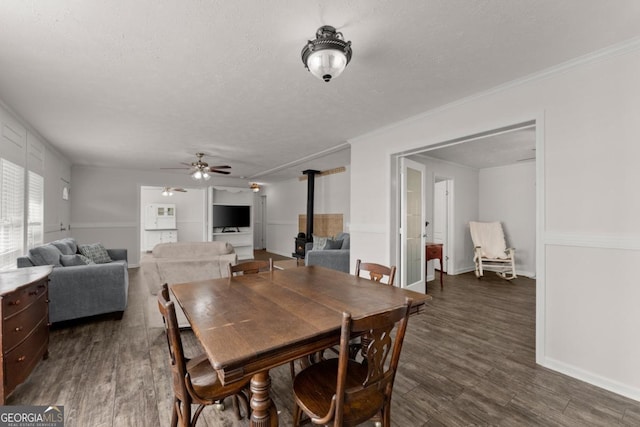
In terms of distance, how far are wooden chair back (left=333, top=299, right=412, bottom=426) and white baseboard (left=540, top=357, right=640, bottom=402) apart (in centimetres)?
185

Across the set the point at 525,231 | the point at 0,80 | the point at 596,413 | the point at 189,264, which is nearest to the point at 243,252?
the point at 189,264

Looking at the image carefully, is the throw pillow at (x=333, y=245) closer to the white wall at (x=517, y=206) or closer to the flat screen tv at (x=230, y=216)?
the white wall at (x=517, y=206)

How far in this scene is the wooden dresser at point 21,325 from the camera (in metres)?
1.74

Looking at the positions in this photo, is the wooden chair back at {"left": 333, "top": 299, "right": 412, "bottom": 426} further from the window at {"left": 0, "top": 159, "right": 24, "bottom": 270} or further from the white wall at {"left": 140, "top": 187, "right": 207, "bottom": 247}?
the white wall at {"left": 140, "top": 187, "right": 207, "bottom": 247}

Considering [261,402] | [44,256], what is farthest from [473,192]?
[44,256]

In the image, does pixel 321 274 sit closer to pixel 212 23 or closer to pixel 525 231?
pixel 212 23

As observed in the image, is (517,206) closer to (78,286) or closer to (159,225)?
(78,286)

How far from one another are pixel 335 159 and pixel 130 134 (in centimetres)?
353

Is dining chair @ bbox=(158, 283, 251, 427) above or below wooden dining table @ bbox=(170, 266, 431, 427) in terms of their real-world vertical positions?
below

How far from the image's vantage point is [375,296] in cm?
176

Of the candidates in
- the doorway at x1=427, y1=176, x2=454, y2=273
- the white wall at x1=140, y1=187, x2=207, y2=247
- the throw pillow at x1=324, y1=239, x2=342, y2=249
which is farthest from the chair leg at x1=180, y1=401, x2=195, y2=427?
the white wall at x1=140, y1=187, x2=207, y2=247

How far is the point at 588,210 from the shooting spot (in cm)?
211

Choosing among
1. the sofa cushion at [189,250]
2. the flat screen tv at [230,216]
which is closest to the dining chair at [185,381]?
the sofa cushion at [189,250]

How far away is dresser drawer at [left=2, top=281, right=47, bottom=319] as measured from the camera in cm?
175
